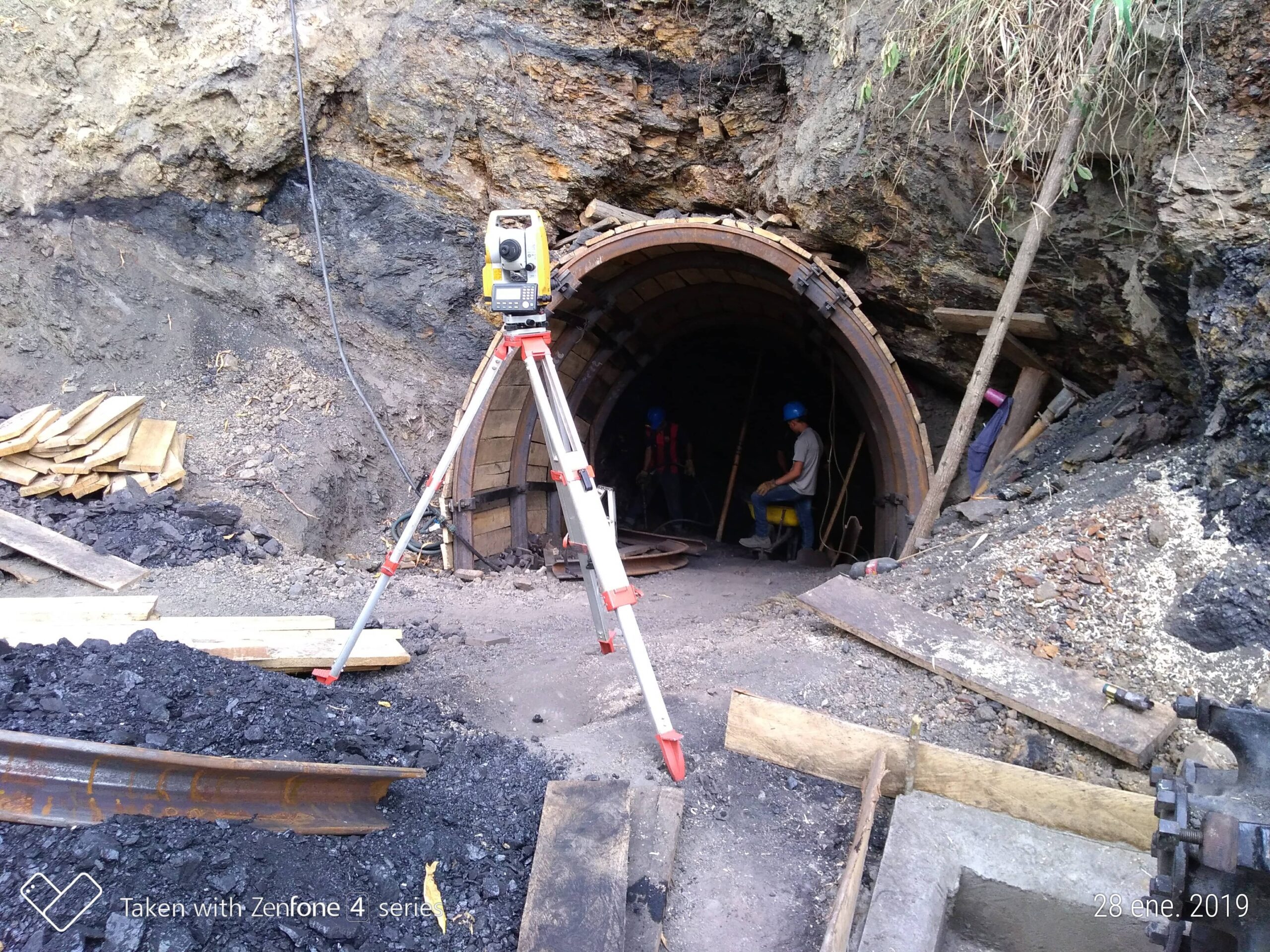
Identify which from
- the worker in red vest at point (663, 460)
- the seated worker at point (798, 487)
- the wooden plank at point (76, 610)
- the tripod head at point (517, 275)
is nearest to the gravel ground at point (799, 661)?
the wooden plank at point (76, 610)

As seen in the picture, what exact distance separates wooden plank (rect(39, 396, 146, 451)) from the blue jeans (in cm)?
561

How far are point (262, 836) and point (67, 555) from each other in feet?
10.9

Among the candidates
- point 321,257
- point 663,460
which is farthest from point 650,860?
point 663,460

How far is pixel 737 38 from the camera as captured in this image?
19.8 feet

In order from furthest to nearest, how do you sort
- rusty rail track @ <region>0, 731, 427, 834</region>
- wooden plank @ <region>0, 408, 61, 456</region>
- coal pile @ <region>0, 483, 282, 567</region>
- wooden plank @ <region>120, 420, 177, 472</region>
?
wooden plank @ <region>120, 420, 177, 472</region> < wooden plank @ <region>0, 408, 61, 456</region> < coal pile @ <region>0, 483, 282, 567</region> < rusty rail track @ <region>0, 731, 427, 834</region>

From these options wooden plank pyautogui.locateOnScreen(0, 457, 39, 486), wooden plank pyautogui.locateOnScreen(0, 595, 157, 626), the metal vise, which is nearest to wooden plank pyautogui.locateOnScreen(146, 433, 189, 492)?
wooden plank pyautogui.locateOnScreen(0, 457, 39, 486)

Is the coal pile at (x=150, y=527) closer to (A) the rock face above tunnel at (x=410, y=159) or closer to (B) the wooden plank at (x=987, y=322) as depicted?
(A) the rock face above tunnel at (x=410, y=159)

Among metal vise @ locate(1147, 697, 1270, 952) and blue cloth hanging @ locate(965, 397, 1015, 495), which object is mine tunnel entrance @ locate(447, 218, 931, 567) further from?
metal vise @ locate(1147, 697, 1270, 952)

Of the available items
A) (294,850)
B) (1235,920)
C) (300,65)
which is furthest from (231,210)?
(1235,920)

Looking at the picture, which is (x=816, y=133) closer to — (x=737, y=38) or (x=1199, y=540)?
(x=737, y=38)

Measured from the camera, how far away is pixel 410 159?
6648 millimetres

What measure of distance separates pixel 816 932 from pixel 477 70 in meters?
6.19

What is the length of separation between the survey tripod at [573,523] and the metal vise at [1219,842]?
1484mm

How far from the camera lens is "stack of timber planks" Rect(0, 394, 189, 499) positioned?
5074 mm
